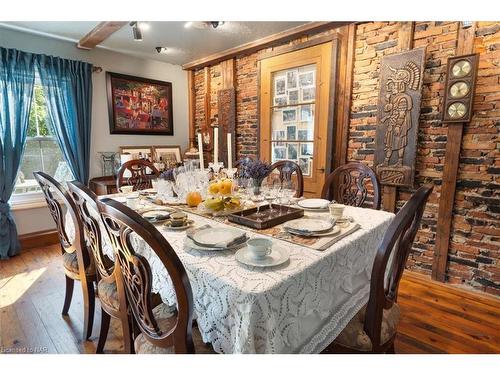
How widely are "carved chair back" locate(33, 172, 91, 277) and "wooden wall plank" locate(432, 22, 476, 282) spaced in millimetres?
2610

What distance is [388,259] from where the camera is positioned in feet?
3.32

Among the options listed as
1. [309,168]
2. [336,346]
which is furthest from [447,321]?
[309,168]

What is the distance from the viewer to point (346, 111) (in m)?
2.76

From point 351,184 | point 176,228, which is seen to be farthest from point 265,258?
point 351,184

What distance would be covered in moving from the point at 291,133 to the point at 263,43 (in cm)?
109

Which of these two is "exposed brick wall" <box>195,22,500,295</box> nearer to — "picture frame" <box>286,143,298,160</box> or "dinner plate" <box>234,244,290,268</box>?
"picture frame" <box>286,143,298,160</box>

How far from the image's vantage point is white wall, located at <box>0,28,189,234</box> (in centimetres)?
306

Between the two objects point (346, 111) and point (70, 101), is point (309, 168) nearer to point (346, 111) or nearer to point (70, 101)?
point (346, 111)

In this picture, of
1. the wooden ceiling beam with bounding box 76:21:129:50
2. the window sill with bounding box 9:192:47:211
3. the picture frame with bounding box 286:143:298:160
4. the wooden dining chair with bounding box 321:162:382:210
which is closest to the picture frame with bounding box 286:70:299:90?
the picture frame with bounding box 286:143:298:160

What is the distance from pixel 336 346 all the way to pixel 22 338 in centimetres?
188

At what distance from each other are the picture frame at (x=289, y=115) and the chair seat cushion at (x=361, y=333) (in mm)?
2372

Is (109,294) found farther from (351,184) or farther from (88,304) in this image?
(351,184)

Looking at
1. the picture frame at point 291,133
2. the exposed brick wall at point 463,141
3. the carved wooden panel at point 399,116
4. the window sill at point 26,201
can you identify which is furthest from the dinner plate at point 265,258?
the window sill at point 26,201

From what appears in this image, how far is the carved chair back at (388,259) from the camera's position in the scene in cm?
98
